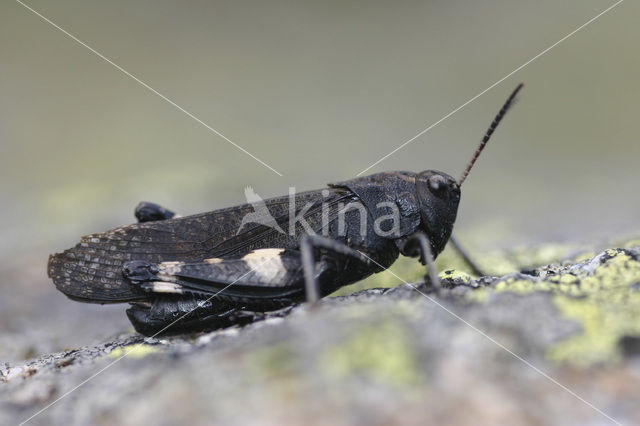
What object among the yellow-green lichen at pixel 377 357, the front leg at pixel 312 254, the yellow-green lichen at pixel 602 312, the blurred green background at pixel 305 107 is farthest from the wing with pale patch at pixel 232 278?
the blurred green background at pixel 305 107

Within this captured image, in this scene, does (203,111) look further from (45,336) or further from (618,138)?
(618,138)

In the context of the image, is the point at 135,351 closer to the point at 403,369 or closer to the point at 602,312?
the point at 403,369

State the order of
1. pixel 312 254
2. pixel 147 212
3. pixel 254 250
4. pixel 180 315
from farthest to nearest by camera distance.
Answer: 1. pixel 147 212
2. pixel 254 250
3. pixel 180 315
4. pixel 312 254

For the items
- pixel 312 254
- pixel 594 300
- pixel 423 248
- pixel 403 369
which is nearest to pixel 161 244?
pixel 312 254

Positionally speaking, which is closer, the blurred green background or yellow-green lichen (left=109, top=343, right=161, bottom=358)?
yellow-green lichen (left=109, top=343, right=161, bottom=358)

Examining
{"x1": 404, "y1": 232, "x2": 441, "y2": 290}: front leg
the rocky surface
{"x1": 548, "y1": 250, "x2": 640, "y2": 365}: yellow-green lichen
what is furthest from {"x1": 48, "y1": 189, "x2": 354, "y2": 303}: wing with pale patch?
{"x1": 548, "y1": 250, "x2": 640, "y2": 365}: yellow-green lichen

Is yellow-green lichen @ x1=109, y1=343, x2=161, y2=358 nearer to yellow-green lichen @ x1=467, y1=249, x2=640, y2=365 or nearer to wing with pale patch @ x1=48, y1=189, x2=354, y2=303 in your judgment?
wing with pale patch @ x1=48, y1=189, x2=354, y2=303
